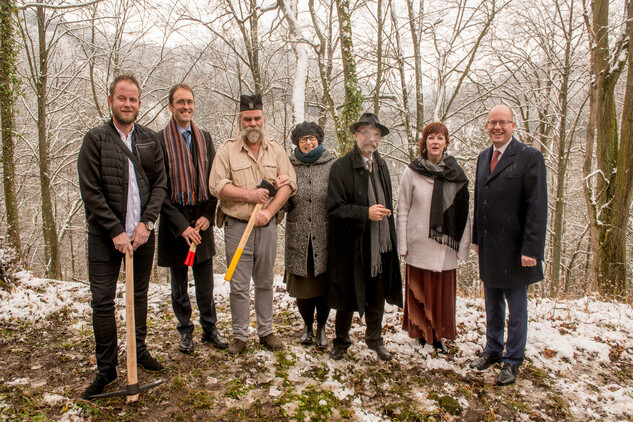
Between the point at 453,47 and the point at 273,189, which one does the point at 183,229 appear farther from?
the point at 453,47

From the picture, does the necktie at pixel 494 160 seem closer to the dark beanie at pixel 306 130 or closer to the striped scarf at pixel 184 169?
the dark beanie at pixel 306 130

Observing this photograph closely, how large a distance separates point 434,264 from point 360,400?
4.40 feet

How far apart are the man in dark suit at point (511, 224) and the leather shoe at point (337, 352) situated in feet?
3.84

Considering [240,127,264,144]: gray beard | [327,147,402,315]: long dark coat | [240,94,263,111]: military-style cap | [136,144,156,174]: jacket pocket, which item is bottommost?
[327,147,402,315]: long dark coat

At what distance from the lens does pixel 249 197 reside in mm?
3314

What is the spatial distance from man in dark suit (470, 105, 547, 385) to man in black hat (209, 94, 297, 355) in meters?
1.77

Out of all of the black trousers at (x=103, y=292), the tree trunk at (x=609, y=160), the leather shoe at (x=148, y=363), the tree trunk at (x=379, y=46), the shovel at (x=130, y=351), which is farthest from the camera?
the tree trunk at (x=379, y=46)

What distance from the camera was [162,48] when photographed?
1188cm

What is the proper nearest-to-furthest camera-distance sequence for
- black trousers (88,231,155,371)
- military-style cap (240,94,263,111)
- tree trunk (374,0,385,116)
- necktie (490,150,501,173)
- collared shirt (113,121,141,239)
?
black trousers (88,231,155,371) → collared shirt (113,121,141,239) → necktie (490,150,501,173) → military-style cap (240,94,263,111) → tree trunk (374,0,385,116)

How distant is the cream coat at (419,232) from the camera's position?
11.4 ft

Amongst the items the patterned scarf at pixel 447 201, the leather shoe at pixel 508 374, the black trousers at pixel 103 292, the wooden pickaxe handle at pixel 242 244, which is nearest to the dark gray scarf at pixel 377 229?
the patterned scarf at pixel 447 201

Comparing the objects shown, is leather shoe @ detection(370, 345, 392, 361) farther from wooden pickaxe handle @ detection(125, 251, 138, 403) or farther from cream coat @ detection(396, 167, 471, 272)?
wooden pickaxe handle @ detection(125, 251, 138, 403)

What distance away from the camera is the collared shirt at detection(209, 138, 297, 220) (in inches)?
134

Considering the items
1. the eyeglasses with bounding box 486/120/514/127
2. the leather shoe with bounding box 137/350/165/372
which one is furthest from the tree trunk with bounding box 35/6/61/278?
the eyeglasses with bounding box 486/120/514/127
